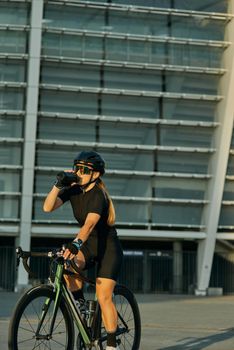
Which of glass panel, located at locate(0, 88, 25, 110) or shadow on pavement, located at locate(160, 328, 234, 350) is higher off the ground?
glass panel, located at locate(0, 88, 25, 110)

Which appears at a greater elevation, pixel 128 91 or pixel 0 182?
pixel 128 91

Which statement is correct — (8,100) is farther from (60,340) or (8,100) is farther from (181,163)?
(60,340)

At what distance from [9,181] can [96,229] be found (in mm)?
23346

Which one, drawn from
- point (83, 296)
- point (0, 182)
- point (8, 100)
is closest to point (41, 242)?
point (0, 182)

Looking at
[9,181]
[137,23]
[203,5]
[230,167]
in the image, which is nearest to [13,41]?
[137,23]

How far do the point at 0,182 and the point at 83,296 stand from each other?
23342 mm

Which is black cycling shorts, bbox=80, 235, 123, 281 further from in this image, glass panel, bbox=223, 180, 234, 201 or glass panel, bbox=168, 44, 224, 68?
glass panel, bbox=223, 180, 234, 201

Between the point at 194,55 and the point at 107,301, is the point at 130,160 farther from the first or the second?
the point at 107,301

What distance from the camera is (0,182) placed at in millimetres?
29188

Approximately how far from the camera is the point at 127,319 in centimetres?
668

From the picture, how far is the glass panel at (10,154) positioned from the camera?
2888 cm

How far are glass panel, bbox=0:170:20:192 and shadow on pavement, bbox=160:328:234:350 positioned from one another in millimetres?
19681

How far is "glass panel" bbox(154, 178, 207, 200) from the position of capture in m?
30.0

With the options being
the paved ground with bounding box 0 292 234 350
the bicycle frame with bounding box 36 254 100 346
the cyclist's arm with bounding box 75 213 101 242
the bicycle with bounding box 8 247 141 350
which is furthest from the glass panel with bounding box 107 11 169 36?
the bicycle frame with bounding box 36 254 100 346
